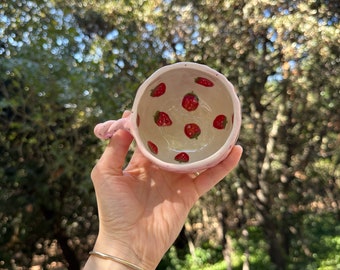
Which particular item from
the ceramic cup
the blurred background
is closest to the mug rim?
the ceramic cup

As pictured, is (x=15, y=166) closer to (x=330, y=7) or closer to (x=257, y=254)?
(x=257, y=254)

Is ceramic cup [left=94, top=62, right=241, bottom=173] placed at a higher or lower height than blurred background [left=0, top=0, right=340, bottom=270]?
higher

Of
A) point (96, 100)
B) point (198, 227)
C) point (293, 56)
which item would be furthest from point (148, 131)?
point (198, 227)

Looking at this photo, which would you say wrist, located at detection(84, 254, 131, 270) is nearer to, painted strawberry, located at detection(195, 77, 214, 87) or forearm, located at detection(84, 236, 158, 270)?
forearm, located at detection(84, 236, 158, 270)

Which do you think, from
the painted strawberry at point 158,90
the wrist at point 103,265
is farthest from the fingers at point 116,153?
the wrist at point 103,265

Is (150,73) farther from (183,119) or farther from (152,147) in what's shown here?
(152,147)

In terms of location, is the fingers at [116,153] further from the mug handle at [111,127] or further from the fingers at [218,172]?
the fingers at [218,172]
